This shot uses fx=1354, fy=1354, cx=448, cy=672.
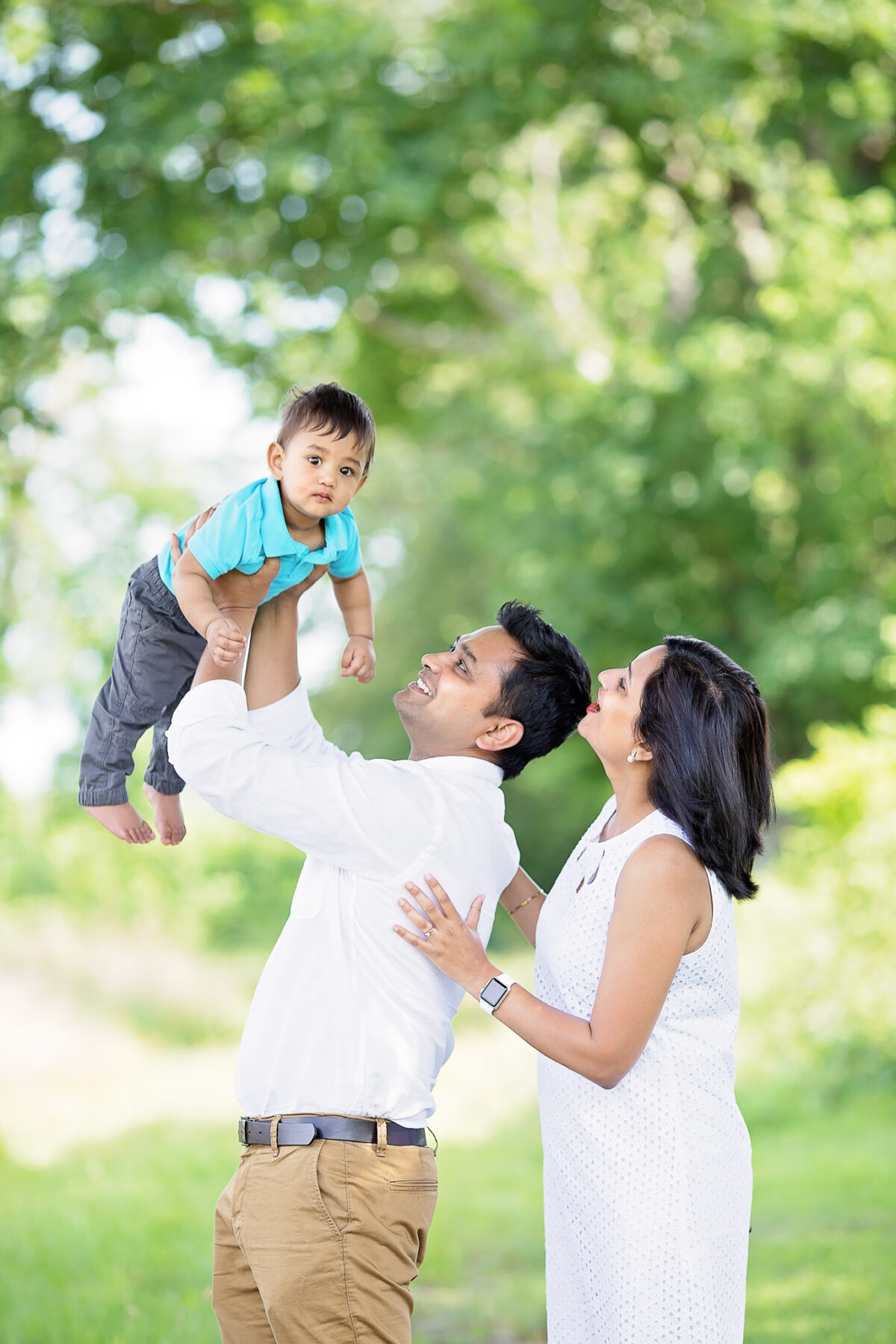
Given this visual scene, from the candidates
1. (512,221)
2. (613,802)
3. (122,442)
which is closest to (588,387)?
(512,221)

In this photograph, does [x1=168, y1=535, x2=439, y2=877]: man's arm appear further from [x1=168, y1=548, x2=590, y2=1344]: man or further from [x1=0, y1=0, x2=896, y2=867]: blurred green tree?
[x1=0, y1=0, x2=896, y2=867]: blurred green tree

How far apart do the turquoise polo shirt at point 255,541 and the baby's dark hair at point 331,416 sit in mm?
120

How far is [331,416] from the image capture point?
2619 millimetres

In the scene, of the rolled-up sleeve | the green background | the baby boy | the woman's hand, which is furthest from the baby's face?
the green background

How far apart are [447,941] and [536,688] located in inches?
22.0

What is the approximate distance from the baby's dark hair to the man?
1.75ft

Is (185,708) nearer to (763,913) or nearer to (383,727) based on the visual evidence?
(763,913)

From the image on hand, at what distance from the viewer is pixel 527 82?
9.54 m

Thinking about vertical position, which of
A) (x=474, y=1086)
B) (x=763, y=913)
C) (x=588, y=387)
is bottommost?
(x=474, y=1086)

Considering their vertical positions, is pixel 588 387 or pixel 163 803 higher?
pixel 588 387

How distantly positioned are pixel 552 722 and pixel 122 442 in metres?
21.0

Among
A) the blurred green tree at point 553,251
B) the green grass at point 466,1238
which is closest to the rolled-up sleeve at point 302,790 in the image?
the green grass at point 466,1238

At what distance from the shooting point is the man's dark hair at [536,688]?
2.62 m

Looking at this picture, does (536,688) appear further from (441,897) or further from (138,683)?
(138,683)
